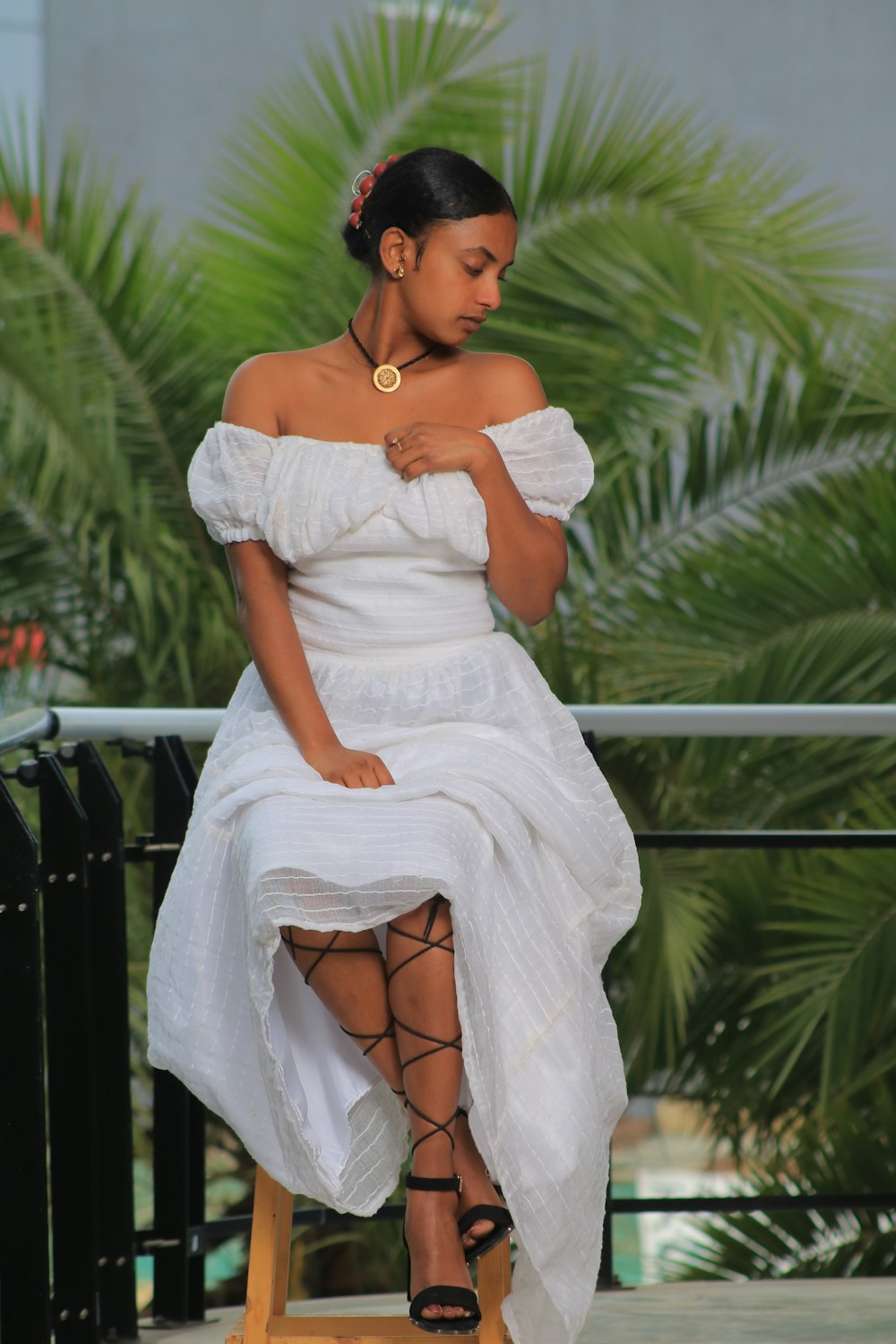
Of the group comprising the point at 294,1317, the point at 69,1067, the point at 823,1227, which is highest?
the point at 69,1067

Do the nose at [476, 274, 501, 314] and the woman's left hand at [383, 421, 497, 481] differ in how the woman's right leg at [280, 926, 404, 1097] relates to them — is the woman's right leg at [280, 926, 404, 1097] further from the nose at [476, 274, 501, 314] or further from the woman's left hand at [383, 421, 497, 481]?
the nose at [476, 274, 501, 314]

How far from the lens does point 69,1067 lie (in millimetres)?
2238

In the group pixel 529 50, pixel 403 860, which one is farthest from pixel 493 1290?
pixel 529 50

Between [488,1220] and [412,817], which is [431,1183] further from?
[412,817]

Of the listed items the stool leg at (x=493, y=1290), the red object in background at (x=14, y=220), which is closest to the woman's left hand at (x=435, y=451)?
the stool leg at (x=493, y=1290)

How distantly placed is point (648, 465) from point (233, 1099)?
3658mm

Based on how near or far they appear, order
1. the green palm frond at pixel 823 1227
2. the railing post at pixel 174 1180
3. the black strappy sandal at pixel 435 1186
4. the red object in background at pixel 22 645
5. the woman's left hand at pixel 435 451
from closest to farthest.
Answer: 1. the black strappy sandal at pixel 435 1186
2. the woman's left hand at pixel 435 451
3. the railing post at pixel 174 1180
4. the green palm frond at pixel 823 1227
5. the red object in background at pixel 22 645

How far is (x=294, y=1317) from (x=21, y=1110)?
44 cm

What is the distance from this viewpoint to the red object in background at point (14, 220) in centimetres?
537

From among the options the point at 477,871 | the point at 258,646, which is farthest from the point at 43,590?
Result: the point at 477,871

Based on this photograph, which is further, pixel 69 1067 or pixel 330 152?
pixel 330 152

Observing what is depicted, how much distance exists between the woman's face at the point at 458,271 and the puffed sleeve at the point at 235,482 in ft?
0.90

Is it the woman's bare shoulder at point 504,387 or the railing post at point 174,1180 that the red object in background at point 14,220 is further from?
the woman's bare shoulder at point 504,387

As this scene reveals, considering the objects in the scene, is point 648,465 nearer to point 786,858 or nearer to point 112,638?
point 786,858
